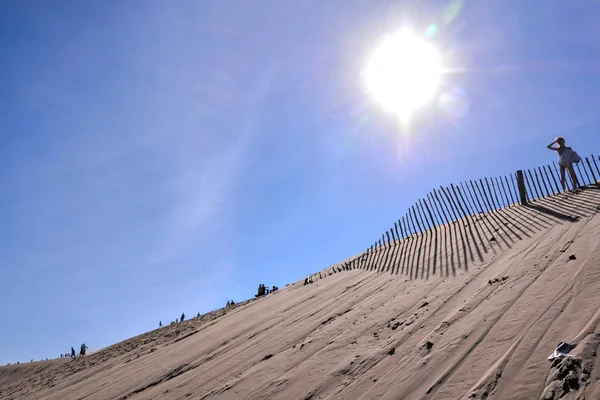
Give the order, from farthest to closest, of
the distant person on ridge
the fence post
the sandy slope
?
the fence post, the distant person on ridge, the sandy slope

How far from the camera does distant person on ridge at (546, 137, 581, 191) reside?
8586 mm

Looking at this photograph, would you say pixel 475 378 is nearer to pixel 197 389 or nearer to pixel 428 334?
pixel 428 334

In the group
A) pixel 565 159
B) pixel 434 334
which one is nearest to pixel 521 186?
pixel 565 159

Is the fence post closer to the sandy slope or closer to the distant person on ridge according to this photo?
the distant person on ridge

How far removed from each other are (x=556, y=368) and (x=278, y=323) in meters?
4.42

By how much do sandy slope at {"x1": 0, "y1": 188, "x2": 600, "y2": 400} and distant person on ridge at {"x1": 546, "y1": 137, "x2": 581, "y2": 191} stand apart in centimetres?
146

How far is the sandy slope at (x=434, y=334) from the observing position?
8.45 ft

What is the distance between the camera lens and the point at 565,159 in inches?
342

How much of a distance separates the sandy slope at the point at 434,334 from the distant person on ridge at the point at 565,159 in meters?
1.46

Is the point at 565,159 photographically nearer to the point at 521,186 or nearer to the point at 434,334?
the point at 521,186

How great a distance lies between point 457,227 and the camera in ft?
27.8

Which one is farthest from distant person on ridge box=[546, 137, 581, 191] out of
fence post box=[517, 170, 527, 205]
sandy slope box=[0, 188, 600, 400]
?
sandy slope box=[0, 188, 600, 400]

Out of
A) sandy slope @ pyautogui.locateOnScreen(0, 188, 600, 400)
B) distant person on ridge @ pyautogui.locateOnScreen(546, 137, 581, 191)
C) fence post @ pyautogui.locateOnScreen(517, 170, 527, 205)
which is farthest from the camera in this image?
fence post @ pyautogui.locateOnScreen(517, 170, 527, 205)

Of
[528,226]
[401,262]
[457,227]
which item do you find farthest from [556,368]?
[457,227]
